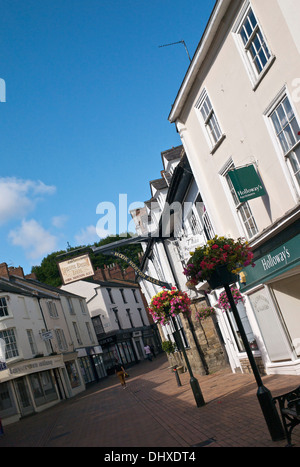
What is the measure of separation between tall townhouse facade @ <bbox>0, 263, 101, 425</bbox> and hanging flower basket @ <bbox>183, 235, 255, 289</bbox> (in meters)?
22.4

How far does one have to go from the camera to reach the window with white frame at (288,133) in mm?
10164

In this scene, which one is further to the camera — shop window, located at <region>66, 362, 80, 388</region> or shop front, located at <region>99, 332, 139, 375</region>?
shop front, located at <region>99, 332, 139, 375</region>

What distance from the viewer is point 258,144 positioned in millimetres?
11875

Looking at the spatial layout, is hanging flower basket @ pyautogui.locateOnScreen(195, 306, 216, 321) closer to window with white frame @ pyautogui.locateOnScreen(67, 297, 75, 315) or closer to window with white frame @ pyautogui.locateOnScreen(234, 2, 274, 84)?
window with white frame @ pyautogui.locateOnScreen(234, 2, 274, 84)

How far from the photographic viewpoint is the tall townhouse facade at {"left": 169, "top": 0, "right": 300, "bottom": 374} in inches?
404

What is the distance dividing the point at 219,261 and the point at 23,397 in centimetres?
2676

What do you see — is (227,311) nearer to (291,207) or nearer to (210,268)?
(291,207)

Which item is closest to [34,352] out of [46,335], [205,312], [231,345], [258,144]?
[46,335]

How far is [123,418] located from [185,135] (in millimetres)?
9623

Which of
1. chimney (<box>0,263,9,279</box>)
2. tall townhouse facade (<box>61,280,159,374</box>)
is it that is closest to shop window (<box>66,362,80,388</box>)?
chimney (<box>0,263,9,279</box>)

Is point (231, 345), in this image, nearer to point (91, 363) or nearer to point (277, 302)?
point (277, 302)

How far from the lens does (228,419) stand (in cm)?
981

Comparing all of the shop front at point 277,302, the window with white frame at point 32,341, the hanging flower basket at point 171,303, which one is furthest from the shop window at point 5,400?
the shop front at point 277,302

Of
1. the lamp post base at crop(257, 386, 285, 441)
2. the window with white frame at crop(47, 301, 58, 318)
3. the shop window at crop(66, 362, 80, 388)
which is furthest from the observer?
the window with white frame at crop(47, 301, 58, 318)
